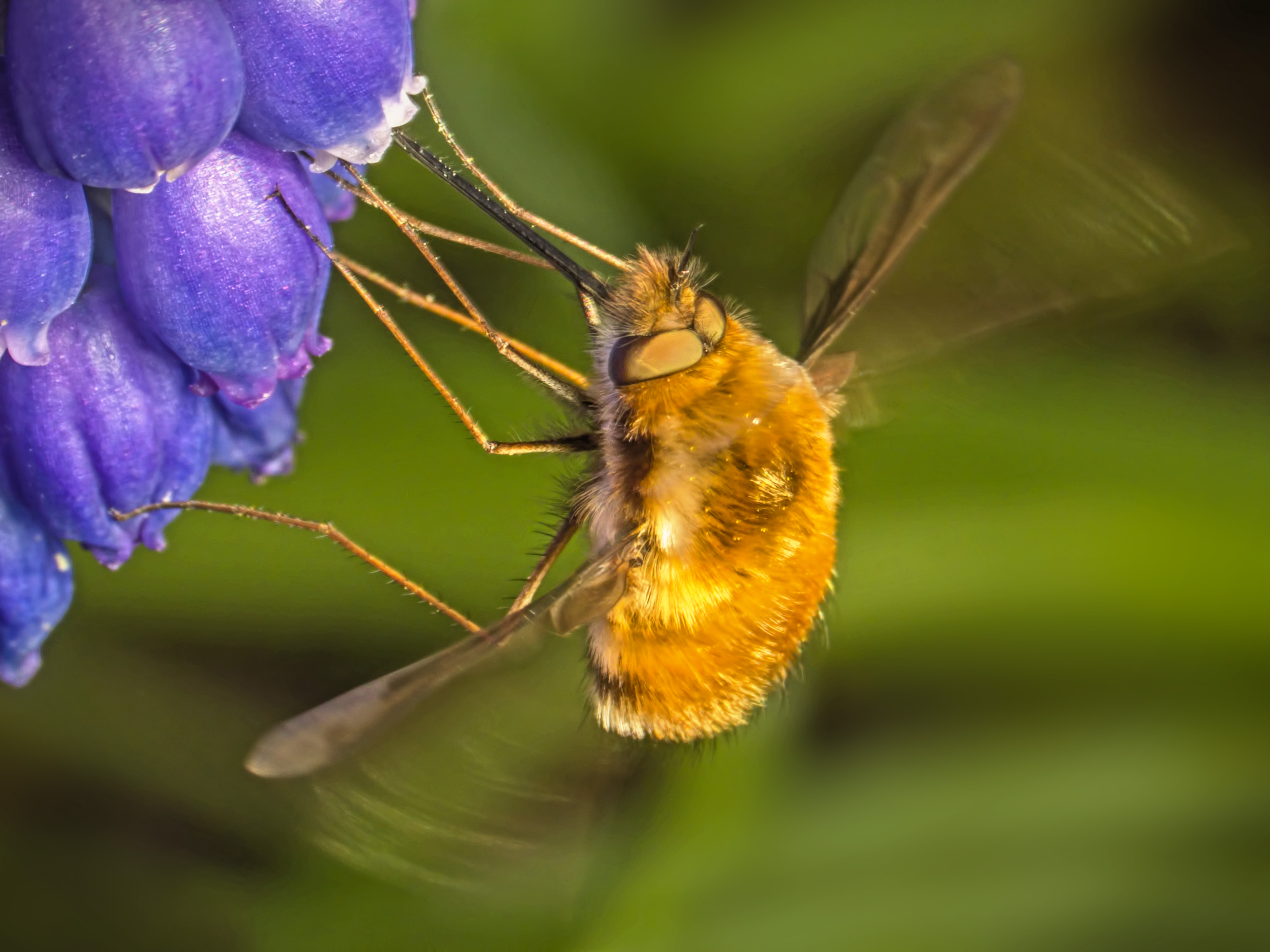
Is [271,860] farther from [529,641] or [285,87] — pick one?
[285,87]

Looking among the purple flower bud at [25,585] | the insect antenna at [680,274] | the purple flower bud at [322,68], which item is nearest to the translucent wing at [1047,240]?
the insect antenna at [680,274]

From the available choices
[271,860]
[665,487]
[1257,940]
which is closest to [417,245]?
[665,487]

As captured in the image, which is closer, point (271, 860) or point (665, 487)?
point (665, 487)

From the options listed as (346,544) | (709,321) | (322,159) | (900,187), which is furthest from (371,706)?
(900,187)

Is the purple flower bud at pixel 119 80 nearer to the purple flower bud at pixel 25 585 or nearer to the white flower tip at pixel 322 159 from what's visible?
the white flower tip at pixel 322 159

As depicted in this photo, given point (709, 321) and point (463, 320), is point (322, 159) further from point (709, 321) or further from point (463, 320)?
point (709, 321)

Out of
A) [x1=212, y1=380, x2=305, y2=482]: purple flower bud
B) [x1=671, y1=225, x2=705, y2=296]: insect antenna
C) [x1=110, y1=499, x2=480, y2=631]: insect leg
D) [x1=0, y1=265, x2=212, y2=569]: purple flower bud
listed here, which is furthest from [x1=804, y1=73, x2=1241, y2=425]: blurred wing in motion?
[x1=0, y1=265, x2=212, y2=569]: purple flower bud
